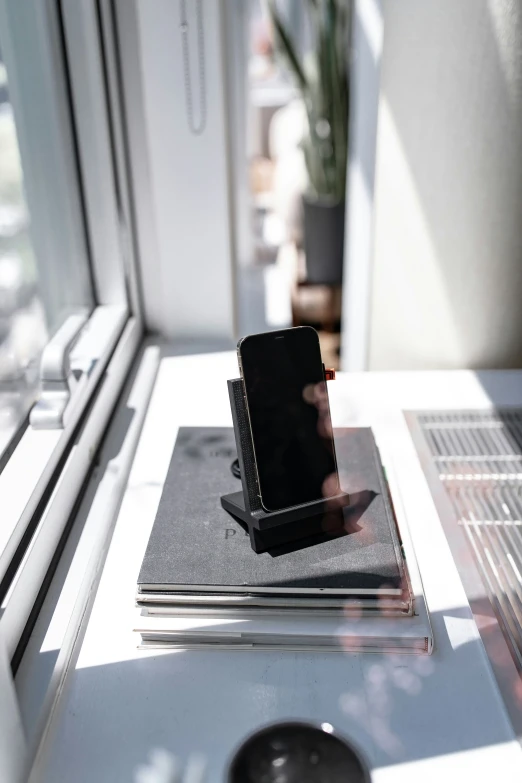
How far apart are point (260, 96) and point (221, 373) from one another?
137 inches

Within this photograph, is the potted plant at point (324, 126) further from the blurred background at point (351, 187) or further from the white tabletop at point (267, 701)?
the white tabletop at point (267, 701)

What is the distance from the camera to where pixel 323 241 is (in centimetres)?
240

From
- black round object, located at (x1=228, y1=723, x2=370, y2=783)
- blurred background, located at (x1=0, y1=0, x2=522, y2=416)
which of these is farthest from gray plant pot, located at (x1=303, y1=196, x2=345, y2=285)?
black round object, located at (x1=228, y1=723, x2=370, y2=783)

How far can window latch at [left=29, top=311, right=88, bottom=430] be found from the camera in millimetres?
752

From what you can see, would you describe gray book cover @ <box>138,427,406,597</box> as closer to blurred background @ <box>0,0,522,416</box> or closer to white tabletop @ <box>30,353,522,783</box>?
white tabletop @ <box>30,353,522,783</box>

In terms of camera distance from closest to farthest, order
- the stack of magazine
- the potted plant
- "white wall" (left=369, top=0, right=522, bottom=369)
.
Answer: the stack of magazine → "white wall" (left=369, top=0, right=522, bottom=369) → the potted plant

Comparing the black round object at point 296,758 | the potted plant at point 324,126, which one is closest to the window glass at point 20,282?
the black round object at point 296,758

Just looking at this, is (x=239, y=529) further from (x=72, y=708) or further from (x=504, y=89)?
(x=504, y=89)

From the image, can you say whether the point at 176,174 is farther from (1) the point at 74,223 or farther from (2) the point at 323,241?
(2) the point at 323,241

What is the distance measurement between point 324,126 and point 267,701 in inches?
84.7

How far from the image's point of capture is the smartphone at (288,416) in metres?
0.59

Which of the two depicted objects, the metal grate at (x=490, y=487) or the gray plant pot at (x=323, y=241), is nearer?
the metal grate at (x=490, y=487)

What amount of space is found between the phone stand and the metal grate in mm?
152

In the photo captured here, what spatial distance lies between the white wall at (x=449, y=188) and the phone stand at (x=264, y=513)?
1.84 ft
